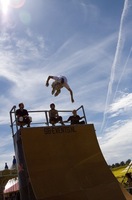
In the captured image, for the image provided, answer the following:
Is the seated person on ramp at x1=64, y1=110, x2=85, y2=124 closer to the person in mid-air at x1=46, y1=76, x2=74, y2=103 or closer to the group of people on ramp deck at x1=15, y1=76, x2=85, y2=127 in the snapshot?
the group of people on ramp deck at x1=15, y1=76, x2=85, y2=127

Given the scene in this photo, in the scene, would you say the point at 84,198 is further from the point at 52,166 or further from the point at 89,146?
the point at 89,146

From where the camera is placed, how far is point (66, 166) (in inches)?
429

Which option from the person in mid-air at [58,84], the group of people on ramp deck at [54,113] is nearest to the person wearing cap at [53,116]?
the group of people on ramp deck at [54,113]

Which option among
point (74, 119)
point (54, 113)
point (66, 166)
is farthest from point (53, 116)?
point (66, 166)

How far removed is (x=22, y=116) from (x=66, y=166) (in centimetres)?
281

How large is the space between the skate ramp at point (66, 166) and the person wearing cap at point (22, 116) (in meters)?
0.70

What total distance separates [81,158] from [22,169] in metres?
2.30

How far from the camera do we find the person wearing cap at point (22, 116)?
39.1 ft

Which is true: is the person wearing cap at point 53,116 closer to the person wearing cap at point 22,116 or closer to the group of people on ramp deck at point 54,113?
the group of people on ramp deck at point 54,113

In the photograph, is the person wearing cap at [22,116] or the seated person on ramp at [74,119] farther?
the seated person on ramp at [74,119]

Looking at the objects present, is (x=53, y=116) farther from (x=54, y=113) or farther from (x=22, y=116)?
(x=22, y=116)

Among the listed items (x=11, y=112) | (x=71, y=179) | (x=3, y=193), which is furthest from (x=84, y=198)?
(x=3, y=193)

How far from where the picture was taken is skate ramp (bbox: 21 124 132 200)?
33.1ft

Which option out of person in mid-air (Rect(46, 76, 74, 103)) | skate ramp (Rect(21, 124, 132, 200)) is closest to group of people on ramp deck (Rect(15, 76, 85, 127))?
person in mid-air (Rect(46, 76, 74, 103))
